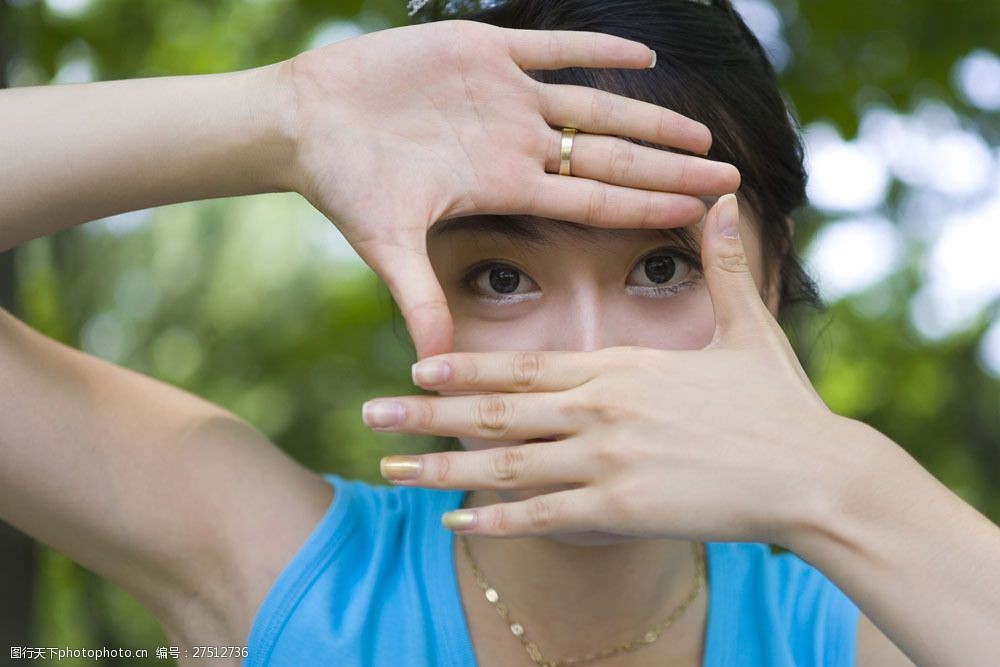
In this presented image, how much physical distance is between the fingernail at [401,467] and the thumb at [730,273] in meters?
0.49

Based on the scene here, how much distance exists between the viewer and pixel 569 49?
5.03 ft

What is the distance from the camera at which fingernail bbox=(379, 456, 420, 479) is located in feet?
4.75

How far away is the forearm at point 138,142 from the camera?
5.31 ft

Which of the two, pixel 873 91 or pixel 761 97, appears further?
pixel 873 91

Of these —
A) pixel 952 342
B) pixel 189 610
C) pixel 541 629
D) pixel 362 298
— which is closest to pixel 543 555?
pixel 541 629

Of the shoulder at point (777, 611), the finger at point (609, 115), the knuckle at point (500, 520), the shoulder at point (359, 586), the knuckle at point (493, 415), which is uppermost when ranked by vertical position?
the finger at point (609, 115)

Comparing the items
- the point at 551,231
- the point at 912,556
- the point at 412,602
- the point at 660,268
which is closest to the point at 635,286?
the point at 660,268

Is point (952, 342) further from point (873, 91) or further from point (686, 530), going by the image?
point (686, 530)

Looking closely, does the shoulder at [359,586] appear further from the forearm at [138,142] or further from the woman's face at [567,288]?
the forearm at [138,142]

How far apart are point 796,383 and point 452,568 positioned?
836mm

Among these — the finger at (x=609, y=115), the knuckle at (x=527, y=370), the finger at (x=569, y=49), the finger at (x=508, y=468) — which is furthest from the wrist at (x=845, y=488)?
the finger at (x=569, y=49)

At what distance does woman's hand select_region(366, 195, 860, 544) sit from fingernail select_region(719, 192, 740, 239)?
168 millimetres

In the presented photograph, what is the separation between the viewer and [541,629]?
77.0 inches

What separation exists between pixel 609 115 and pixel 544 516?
0.62 meters
